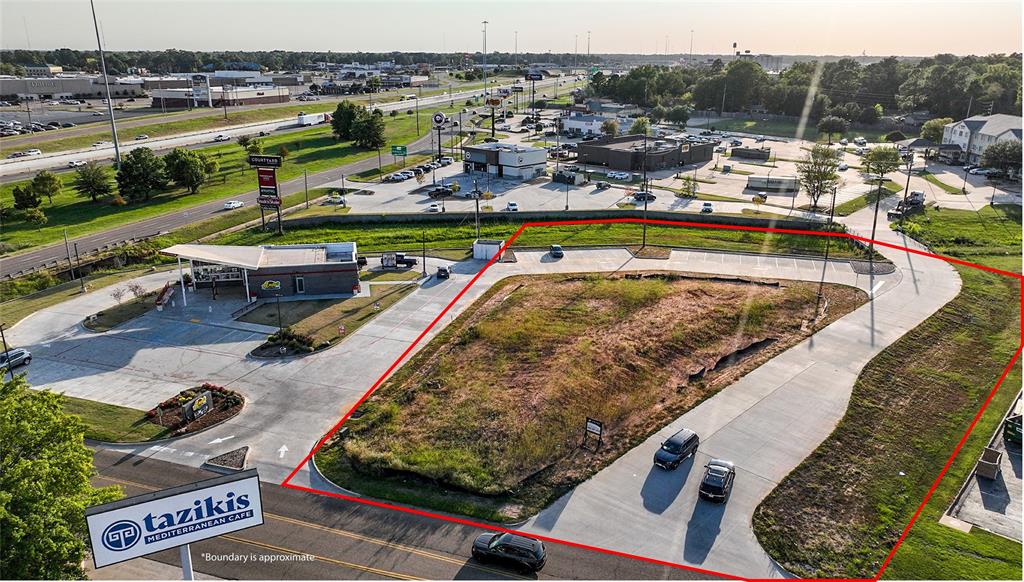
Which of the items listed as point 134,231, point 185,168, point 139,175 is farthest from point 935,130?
point 139,175

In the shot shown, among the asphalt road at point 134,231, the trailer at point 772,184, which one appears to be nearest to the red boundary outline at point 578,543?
the trailer at point 772,184

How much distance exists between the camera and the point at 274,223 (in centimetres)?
7088

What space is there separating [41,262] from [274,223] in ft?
70.4

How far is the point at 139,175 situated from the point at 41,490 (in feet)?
228

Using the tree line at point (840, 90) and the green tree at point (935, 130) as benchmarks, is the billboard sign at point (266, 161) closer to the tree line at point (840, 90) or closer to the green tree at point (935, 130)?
the tree line at point (840, 90)

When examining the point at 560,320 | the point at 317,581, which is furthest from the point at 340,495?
the point at 560,320

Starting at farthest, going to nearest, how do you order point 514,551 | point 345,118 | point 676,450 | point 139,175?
point 345,118, point 139,175, point 676,450, point 514,551

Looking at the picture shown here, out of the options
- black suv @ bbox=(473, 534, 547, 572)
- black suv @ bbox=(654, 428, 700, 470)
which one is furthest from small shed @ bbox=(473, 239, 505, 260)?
black suv @ bbox=(473, 534, 547, 572)

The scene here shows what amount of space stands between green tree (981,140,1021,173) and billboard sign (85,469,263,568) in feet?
357

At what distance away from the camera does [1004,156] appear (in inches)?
3585

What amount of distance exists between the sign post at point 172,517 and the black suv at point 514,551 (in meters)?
9.42

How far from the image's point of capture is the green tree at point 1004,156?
90000mm

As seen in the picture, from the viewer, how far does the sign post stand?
16703 mm

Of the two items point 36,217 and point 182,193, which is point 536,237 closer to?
point 182,193
